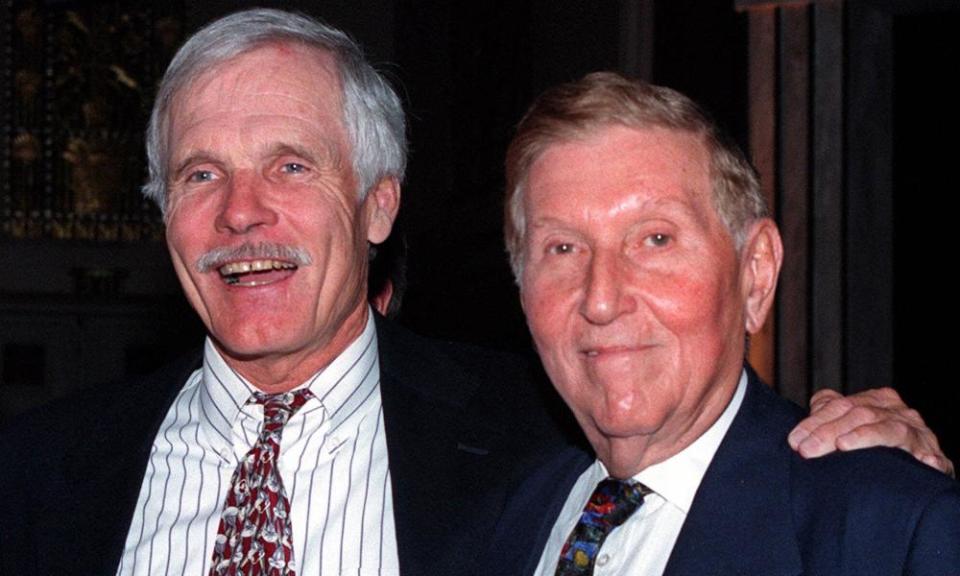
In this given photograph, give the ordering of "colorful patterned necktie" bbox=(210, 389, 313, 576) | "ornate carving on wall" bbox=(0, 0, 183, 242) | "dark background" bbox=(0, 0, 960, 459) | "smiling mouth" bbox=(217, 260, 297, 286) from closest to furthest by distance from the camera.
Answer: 1. "colorful patterned necktie" bbox=(210, 389, 313, 576)
2. "smiling mouth" bbox=(217, 260, 297, 286)
3. "dark background" bbox=(0, 0, 960, 459)
4. "ornate carving on wall" bbox=(0, 0, 183, 242)

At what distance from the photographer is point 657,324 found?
6.19ft

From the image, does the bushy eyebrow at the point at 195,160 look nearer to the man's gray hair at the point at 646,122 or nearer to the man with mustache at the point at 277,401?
the man with mustache at the point at 277,401

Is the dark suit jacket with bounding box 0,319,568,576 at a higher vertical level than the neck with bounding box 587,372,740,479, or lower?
lower

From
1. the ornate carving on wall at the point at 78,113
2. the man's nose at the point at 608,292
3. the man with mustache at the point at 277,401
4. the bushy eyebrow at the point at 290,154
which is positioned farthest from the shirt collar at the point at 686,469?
the ornate carving on wall at the point at 78,113

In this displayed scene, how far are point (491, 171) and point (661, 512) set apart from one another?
408 centimetres

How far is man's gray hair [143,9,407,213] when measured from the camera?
2500 mm

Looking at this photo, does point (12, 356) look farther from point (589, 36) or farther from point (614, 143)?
point (614, 143)

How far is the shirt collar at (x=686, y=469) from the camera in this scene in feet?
6.35

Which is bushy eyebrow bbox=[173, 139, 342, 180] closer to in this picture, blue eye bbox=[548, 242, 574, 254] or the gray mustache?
the gray mustache

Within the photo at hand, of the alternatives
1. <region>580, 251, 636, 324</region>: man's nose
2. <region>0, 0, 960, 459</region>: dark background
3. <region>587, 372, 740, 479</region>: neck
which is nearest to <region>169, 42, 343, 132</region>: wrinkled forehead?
<region>580, 251, 636, 324</region>: man's nose

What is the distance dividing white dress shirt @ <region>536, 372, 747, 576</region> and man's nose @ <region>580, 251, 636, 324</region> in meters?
0.23

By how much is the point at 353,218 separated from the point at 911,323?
2.23m

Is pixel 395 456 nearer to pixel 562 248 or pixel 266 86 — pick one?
pixel 562 248

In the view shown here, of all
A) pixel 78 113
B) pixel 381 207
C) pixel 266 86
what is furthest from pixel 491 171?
pixel 78 113
